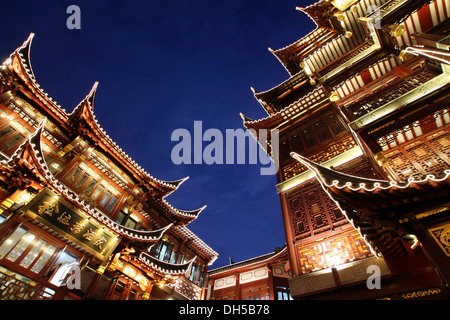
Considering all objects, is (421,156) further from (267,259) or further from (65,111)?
(65,111)

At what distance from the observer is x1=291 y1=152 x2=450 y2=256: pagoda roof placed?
5352 millimetres

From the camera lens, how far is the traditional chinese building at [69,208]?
9.57 meters

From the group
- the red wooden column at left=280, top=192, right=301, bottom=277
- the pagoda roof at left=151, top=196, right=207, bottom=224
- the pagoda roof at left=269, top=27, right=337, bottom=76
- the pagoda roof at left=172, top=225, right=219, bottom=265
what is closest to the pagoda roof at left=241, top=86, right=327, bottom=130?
the red wooden column at left=280, top=192, right=301, bottom=277

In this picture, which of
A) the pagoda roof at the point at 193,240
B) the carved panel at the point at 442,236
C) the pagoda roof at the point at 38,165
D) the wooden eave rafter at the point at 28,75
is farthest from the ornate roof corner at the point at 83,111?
the carved panel at the point at 442,236

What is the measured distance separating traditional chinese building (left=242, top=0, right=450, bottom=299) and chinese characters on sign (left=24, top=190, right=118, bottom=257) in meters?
8.95

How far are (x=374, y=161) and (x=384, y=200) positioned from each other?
3.27 meters

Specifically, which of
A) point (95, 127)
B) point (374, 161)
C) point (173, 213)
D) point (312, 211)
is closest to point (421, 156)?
point (374, 161)

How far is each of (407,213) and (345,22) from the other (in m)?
13.2

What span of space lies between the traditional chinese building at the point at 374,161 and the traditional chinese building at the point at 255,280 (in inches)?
308

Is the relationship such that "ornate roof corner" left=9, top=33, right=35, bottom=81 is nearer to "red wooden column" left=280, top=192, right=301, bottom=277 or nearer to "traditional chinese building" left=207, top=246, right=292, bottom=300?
"red wooden column" left=280, top=192, right=301, bottom=277

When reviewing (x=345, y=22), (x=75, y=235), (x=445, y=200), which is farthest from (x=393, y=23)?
(x=75, y=235)

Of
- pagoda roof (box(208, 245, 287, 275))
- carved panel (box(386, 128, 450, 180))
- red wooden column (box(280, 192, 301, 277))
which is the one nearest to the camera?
carved panel (box(386, 128, 450, 180))

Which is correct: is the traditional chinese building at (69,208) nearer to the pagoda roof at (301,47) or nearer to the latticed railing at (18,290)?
the latticed railing at (18,290)
